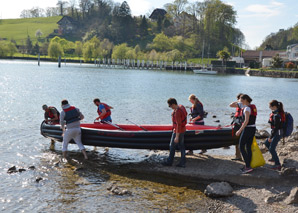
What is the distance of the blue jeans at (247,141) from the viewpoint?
A: 828cm

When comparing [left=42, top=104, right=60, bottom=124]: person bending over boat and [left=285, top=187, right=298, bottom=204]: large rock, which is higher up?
[left=42, top=104, right=60, bottom=124]: person bending over boat

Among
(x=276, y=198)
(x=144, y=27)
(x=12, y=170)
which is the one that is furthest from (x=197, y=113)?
(x=144, y=27)

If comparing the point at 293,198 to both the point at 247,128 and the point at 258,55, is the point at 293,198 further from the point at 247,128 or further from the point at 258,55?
the point at 258,55

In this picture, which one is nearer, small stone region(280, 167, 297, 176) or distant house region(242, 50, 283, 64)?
small stone region(280, 167, 297, 176)

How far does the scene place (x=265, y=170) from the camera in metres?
8.75

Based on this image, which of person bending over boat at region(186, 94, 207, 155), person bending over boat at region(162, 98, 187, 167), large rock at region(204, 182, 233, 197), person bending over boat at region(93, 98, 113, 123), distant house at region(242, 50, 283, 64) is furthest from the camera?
distant house at region(242, 50, 283, 64)

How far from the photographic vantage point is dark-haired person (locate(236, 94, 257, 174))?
8074 mm

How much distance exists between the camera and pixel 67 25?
190 m

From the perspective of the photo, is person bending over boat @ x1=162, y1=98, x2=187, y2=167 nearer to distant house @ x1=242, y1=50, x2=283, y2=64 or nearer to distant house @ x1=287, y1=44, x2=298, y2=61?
distant house @ x1=287, y1=44, x2=298, y2=61

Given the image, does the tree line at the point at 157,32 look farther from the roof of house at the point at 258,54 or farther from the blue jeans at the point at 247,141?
the blue jeans at the point at 247,141

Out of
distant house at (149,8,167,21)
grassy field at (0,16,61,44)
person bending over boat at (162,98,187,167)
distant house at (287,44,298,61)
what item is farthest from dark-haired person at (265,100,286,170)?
distant house at (149,8,167,21)

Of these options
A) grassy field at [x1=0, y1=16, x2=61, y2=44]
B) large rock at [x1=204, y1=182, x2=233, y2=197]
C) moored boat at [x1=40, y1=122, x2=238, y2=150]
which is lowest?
large rock at [x1=204, y1=182, x2=233, y2=197]

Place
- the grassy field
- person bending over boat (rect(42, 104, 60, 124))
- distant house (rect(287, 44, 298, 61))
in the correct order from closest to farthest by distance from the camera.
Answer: person bending over boat (rect(42, 104, 60, 124))
distant house (rect(287, 44, 298, 61))
the grassy field

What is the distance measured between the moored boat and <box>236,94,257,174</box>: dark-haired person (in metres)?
1.12
